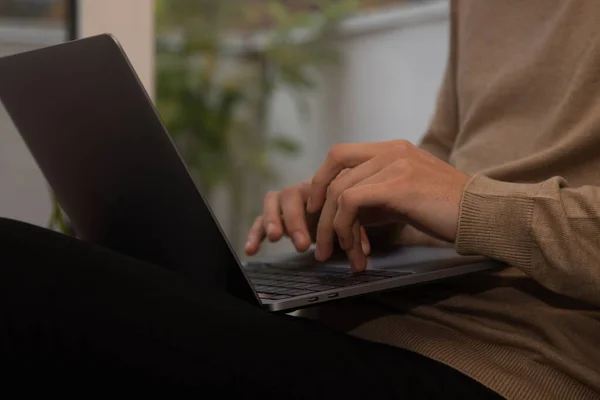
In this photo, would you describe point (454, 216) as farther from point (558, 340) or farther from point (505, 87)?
point (505, 87)

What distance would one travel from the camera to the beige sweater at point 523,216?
2.22 feet

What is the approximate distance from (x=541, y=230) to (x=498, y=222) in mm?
39

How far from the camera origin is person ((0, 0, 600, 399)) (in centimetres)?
55

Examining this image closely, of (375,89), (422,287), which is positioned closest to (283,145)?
(375,89)

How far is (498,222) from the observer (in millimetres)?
691

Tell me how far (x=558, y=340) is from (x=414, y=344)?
133 millimetres

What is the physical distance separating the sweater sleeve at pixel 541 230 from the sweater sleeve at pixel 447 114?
0.38 meters

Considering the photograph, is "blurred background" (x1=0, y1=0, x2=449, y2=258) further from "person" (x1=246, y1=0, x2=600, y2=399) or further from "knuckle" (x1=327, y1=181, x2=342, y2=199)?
"knuckle" (x1=327, y1=181, x2=342, y2=199)

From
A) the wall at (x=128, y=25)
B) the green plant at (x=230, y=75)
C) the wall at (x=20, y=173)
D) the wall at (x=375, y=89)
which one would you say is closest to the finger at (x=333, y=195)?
the wall at (x=128, y=25)

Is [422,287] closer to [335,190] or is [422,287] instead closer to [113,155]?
[335,190]

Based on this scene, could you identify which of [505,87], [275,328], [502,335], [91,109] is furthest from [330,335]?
[505,87]

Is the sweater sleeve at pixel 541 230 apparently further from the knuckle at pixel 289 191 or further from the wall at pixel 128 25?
the wall at pixel 128 25

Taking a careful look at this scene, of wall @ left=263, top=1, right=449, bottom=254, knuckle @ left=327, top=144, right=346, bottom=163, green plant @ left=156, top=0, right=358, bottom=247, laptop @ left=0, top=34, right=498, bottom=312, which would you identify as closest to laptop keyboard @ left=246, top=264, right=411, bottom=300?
laptop @ left=0, top=34, right=498, bottom=312

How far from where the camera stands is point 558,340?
2.40ft
